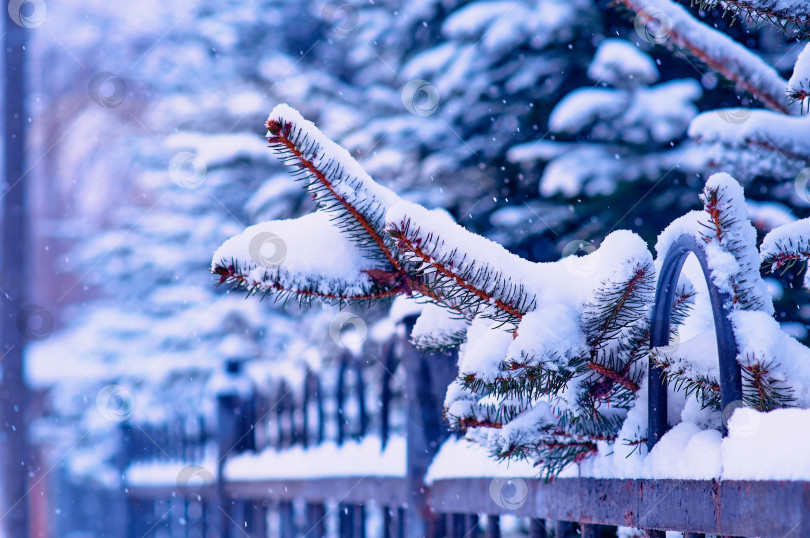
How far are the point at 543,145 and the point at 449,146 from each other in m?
0.85

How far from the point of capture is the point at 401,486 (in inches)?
104

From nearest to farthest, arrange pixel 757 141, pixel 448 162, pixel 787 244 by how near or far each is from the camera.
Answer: pixel 787 244
pixel 757 141
pixel 448 162

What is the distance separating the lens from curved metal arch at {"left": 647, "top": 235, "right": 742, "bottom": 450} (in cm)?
96

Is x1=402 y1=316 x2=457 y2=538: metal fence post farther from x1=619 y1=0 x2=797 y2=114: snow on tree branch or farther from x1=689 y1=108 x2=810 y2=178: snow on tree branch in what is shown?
x1=619 y1=0 x2=797 y2=114: snow on tree branch

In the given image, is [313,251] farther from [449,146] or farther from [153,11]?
[153,11]

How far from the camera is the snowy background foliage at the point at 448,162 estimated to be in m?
1.17

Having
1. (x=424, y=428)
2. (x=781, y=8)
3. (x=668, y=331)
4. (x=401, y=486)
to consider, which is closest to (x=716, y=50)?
(x=781, y=8)

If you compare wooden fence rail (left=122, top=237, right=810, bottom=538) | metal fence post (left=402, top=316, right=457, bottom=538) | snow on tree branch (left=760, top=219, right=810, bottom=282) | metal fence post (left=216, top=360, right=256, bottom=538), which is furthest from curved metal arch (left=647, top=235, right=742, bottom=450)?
metal fence post (left=216, top=360, right=256, bottom=538)

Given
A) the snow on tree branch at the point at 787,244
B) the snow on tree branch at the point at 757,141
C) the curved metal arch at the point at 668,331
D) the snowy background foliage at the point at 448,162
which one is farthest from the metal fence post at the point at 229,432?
the snow on tree branch at the point at 787,244

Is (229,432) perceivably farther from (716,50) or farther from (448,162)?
(716,50)

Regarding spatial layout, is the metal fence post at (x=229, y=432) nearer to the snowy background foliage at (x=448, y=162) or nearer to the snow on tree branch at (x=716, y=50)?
the snowy background foliage at (x=448, y=162)

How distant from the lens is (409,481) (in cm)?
256

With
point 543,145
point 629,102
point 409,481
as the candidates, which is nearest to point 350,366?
point 409,481

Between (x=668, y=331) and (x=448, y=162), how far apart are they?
3.97m
